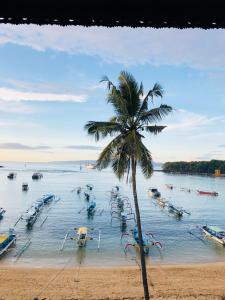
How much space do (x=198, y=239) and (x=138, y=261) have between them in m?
15.6

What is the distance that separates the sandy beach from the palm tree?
914cm

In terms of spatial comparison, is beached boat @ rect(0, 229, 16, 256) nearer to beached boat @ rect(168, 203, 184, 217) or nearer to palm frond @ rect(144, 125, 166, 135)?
palm frond @ rect(144, 125, 166, 135)

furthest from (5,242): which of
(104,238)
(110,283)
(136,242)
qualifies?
(110,283)

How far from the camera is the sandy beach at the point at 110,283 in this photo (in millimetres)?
27516

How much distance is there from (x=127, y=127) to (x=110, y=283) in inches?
659

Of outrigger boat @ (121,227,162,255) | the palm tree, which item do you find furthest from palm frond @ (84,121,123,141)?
outrigger boat @ (121,227,162,255)

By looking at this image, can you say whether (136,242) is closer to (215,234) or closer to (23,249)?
(215,234)

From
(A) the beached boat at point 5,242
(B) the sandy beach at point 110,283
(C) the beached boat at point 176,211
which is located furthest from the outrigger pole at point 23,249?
(C) the beached boat at point 176,211

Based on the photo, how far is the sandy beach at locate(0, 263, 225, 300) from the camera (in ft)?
90.3

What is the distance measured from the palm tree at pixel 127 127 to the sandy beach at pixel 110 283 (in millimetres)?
9137

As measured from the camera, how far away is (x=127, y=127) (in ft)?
67.7

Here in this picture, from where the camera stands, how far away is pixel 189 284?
30.5 meters

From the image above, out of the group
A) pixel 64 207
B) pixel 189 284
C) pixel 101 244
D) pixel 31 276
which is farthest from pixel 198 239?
pixel 64 207

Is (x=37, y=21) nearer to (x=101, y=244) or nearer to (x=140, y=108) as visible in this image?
(x=140, y=108)
